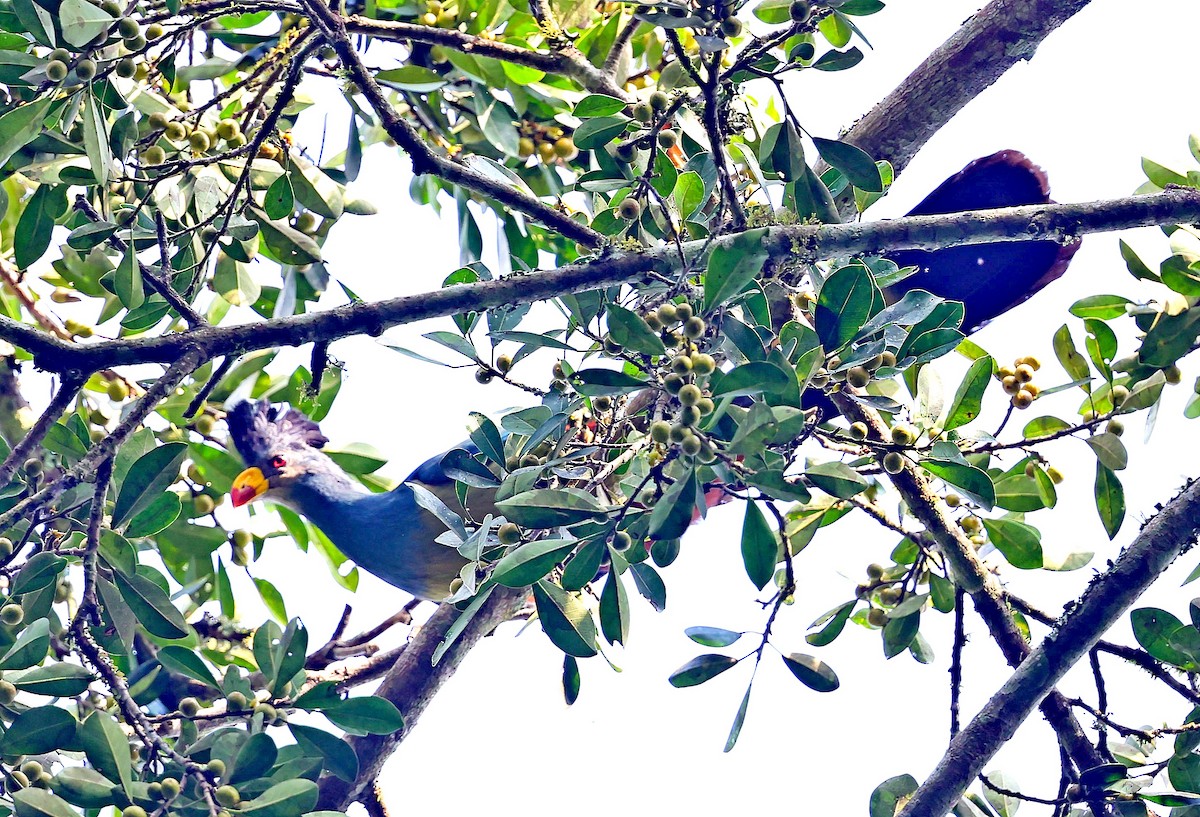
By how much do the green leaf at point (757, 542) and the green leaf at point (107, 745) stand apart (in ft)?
3.18

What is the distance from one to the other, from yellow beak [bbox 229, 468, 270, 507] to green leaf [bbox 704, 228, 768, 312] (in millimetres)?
2157

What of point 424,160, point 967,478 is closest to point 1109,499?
point 967,478

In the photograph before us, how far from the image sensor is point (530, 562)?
1.51m

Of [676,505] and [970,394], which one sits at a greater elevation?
[970,394]

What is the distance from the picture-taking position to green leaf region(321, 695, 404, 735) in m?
1.84

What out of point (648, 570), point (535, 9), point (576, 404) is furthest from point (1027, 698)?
point (535, 9)

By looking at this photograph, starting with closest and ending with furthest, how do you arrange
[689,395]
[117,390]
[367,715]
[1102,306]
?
[689,395] < [367,715] < [1102,306] < [117,390]

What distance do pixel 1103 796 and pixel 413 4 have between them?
2.49 metres

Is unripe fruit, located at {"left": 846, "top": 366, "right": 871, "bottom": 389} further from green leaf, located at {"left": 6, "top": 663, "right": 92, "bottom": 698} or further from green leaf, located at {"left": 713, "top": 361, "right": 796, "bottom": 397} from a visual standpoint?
green leaf, located at {"left": 6, "top": 663, "right": 92, "bottom": 698}

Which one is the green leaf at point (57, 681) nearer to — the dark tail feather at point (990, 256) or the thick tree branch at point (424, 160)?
the thick tree branch at point (424, 160)

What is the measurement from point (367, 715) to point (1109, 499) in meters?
1.42

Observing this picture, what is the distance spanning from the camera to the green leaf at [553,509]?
1.53m

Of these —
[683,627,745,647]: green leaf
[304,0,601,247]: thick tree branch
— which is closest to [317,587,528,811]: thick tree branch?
[683,627,745,647]: green leaf

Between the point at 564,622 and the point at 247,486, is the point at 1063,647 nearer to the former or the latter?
the point at 564,622
